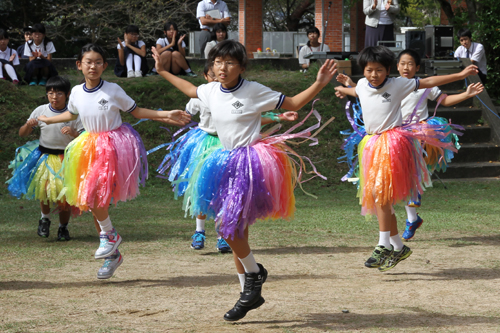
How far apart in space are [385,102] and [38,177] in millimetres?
3692

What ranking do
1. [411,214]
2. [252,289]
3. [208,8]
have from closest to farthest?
[252,289] < [411,214] < [208,8]

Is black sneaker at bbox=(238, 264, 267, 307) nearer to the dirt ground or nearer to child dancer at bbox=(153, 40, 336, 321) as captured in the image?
child dancer at bbox=(153, 40, 336, 321)

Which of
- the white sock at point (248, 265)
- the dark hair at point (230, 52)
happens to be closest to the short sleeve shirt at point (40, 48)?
the dark hair at point (230, 52)

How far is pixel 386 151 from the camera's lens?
5.40m

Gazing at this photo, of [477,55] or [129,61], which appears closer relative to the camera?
[129,61]

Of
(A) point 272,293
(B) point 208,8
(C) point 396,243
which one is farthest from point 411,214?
(B) point 208,8

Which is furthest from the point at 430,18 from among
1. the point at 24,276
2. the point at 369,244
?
the point at 24,276

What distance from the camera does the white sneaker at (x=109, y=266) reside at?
16.3ft

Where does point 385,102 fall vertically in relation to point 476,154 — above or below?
above

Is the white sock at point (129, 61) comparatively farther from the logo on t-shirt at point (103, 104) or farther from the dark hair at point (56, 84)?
the logo on t-shirt at point (103, 104)

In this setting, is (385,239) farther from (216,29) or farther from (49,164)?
(216,29)

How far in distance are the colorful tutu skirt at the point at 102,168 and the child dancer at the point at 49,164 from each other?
1.31m

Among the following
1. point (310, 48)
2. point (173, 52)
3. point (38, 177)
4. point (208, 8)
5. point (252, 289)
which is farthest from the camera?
point (310, 48)

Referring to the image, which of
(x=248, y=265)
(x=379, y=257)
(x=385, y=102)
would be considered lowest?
(x=379, y=257)
